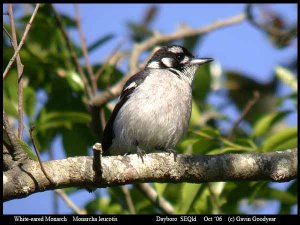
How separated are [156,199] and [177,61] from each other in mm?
2022

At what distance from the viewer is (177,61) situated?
6621 mm

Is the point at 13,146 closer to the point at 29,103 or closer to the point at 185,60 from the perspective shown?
the point at 29,103

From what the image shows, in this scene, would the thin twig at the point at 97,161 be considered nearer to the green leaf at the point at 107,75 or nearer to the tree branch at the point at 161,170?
the tree branch at the point at 161,170

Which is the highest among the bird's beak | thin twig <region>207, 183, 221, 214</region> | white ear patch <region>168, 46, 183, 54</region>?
white ear patch <region>168, 46, 183, 54</region>

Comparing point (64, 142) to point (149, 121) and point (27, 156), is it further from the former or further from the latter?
point (27, 156)

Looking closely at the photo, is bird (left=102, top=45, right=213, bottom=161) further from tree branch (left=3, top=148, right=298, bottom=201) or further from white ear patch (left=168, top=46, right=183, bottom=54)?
tree branch (left=3, top=148, right=298, bottom=201)

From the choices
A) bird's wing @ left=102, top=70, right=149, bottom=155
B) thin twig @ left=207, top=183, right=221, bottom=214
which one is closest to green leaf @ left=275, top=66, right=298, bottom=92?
bird's wing @ left=102, top=70, right=149, bottom=155

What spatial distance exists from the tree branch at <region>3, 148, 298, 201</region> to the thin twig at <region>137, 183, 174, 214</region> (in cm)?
124

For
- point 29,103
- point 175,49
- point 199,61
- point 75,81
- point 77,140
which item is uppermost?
point 175,49

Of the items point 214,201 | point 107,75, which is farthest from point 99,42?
point 214,201

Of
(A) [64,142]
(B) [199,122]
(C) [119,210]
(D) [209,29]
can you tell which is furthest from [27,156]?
(D) [209,29]

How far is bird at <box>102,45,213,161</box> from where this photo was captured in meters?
5.48

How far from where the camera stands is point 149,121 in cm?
546

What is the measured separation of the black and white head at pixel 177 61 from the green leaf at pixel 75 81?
3.57 feet
